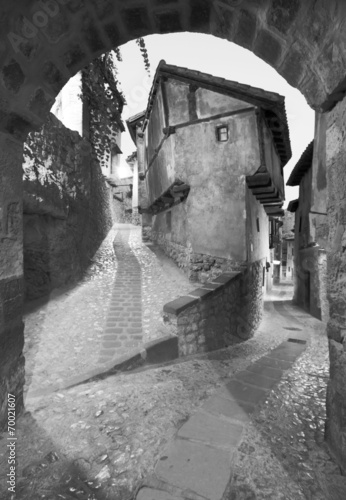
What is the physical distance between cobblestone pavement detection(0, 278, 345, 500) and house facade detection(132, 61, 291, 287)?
14.7ft

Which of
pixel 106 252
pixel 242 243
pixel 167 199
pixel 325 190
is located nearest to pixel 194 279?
pixel 242 243

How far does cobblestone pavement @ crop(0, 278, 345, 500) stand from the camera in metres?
1.56

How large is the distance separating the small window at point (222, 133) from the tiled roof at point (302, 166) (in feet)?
13.5

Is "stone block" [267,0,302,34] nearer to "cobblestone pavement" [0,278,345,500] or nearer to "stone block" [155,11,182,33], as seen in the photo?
"stone block" [155,11,182,33]

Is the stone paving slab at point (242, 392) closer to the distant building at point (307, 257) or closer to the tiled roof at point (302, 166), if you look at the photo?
the distant building at point (307, 257)

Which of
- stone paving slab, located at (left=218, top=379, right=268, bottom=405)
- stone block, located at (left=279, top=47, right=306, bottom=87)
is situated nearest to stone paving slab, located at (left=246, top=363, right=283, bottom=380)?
stone paving slab, located at (left=218, top=379, right=268, bottom=405)

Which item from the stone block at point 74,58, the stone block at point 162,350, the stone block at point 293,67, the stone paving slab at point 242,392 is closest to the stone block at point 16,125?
the stone block at point 74,58

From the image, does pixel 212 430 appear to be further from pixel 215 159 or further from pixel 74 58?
pixel 215 159

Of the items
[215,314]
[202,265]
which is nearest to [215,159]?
[202,265]

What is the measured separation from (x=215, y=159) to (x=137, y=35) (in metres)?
5.73

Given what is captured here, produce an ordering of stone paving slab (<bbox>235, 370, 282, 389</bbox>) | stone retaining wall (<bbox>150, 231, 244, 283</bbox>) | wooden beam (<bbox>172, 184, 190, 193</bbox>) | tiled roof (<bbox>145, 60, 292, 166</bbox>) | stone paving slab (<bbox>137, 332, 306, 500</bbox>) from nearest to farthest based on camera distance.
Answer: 1. stone paving slab (<bbox>137, 332, 306, 500</bbox>)
2. stone paving slab (<bbox>235, 370, 282, 389</bbox>)
3. tiled roof (<bbox>145, 60, 292, 166</bbox>)
4. stone retaining wall (<bbox>150, 231, 244, 283</bbox>)
5. wooden beam (<bbox>172, 184, 190, 193</bbox>)

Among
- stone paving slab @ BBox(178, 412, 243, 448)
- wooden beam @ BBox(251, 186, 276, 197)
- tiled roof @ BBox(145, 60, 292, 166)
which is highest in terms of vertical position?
tiled roof @ BBox(145, 60, 292, 166)

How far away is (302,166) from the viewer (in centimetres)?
1212

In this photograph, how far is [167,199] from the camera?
9.45 metres
